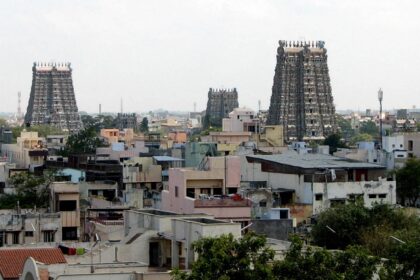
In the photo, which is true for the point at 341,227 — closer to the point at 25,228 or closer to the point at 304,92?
the point at 25,228

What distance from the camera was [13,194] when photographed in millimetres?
48625

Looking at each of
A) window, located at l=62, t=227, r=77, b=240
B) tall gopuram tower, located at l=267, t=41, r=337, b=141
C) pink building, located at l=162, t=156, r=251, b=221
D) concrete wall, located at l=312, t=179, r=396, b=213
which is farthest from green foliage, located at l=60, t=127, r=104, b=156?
window, located at l=62, t=227, r=77, b=240

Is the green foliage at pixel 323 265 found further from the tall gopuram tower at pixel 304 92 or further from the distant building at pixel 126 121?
the distant building at pixel 126 121

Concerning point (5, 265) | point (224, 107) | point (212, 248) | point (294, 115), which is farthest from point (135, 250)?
point (224, 107)

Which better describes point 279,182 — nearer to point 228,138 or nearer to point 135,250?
point 135,250

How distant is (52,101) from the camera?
151625 millimetres

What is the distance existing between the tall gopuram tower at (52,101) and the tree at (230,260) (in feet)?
412

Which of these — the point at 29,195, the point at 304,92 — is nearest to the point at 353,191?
the point at 29,195

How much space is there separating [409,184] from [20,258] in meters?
28.8

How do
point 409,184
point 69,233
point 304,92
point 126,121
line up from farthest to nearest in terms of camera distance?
point 126,121 → point 304,92 → point 409,184 → point 69,233

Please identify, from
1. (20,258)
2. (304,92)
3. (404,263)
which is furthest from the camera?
(304,92)

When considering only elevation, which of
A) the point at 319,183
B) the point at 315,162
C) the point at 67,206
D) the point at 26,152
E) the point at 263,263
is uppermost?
the point at 315,162

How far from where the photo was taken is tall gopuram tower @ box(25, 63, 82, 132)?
151 metres

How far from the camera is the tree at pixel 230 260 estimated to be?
76.9 feet
